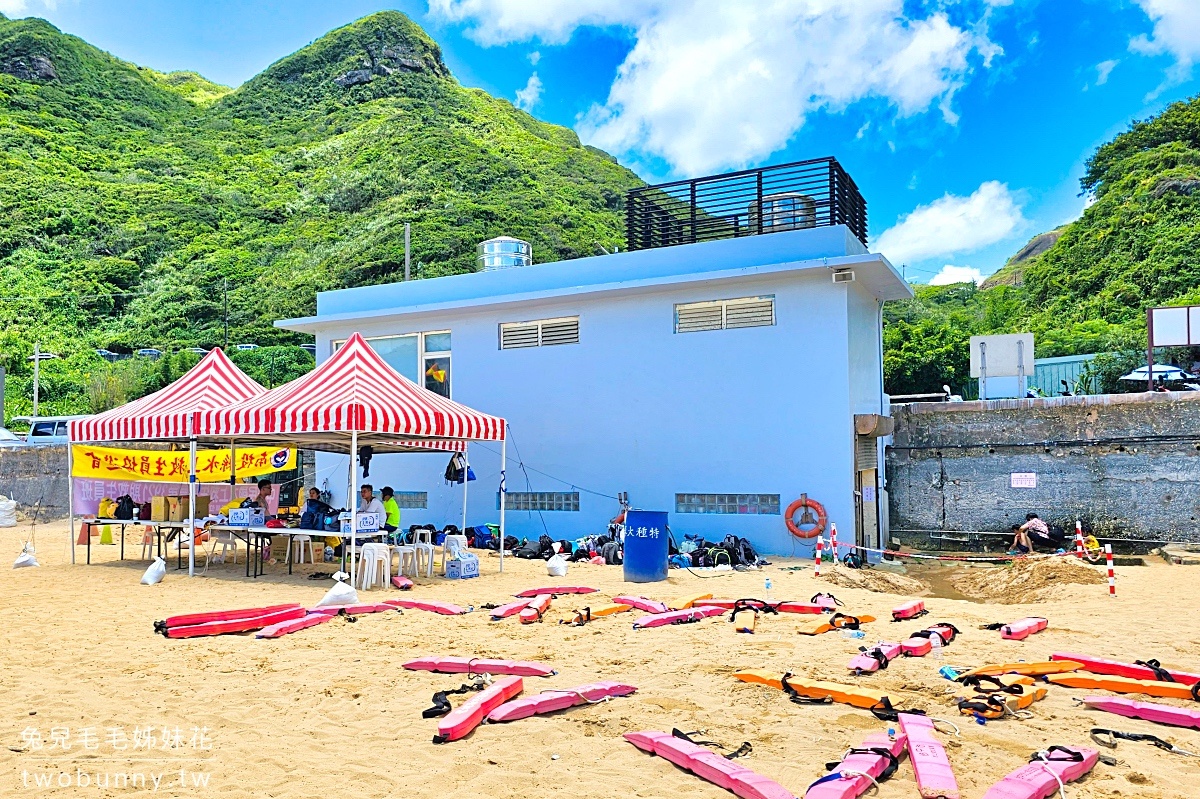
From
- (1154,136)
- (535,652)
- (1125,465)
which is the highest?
(1154,136)

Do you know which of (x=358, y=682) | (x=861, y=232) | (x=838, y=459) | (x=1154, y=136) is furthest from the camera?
(x=1154, y=136)

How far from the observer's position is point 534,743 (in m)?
5.32

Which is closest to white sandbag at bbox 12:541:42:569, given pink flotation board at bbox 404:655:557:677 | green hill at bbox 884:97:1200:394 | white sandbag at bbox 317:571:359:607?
white sandbag at bbox 317:571:359:607

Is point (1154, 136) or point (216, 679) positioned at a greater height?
point (1154, 136)

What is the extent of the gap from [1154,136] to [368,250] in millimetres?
41022

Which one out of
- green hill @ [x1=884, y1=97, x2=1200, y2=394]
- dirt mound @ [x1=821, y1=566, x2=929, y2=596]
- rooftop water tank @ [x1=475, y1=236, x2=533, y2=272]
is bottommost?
dirt mound @ [x1=821, y1=566, x2=929, y2=596]

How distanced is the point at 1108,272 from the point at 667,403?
114ft

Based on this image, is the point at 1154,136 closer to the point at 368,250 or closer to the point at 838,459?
the point at 368,250

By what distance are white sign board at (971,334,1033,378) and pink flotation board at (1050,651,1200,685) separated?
11.2 meters

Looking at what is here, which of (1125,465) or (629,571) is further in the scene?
(1125,465)

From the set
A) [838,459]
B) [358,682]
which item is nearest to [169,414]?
[358,682]

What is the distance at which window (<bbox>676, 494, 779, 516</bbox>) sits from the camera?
14.5 m

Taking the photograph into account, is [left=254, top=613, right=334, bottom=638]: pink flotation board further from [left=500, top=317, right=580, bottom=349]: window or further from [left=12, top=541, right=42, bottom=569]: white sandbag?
[left=500, top=317, right=580, bottom=349]: window

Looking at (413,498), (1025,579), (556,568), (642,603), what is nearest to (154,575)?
(556,568)
